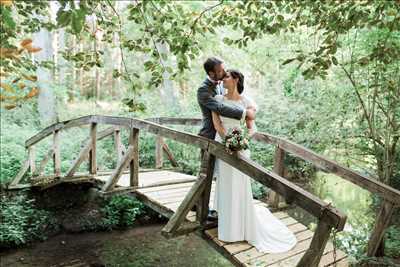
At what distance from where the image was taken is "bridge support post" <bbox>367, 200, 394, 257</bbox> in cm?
359

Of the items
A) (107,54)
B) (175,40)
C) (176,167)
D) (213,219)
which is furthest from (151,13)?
(107,54)

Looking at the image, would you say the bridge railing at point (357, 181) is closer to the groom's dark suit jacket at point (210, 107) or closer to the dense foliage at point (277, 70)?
the dense foliage at point (277, 70)

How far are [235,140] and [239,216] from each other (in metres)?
0.93

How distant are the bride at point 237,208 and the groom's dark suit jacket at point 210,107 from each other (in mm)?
114

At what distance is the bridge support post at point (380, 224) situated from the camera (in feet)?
11.8

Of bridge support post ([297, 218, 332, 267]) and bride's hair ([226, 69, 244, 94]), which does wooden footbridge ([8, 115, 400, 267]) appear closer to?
bridge support post ([297, 218, 332, 267])

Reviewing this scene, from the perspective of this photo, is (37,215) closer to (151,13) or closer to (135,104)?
(135,104)

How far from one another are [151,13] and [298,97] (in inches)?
225

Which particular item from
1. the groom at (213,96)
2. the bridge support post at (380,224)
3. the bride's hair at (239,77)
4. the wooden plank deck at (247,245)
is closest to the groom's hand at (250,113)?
the groom at (213,96)

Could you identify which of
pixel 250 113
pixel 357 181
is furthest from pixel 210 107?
pixel 357 181

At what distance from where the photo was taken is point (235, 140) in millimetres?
3314

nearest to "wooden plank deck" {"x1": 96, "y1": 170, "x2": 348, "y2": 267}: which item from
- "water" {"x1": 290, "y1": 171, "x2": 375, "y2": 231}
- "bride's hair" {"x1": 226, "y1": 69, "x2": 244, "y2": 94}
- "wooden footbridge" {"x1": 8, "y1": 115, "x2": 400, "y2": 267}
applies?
"wooden footbridge" {"x1": 8, "y1": 115, "x2": 400, "y2": 267}

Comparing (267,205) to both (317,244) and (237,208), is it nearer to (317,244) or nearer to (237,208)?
(237,208)

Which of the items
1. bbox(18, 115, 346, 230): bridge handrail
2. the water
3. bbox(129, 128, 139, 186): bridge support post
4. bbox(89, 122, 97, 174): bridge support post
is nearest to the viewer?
bbox(18, 115, 346, 230): bridge handrail
